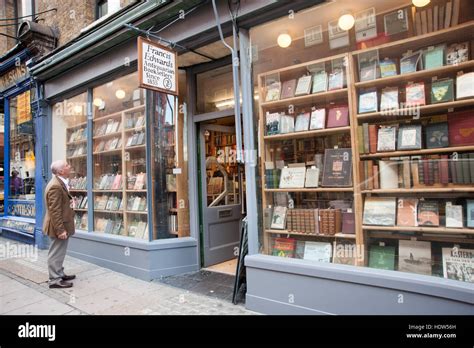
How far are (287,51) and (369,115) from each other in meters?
1.54

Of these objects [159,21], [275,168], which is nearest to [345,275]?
[275,168]

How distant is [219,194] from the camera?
6223 millimetres

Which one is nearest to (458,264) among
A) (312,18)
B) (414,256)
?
(414,256)

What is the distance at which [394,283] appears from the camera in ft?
10.5

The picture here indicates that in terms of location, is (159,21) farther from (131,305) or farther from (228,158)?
(131,305)

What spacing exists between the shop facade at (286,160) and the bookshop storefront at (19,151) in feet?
7.98

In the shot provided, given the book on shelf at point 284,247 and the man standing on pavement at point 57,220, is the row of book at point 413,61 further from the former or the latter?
the man standing on pavement at point 57,220

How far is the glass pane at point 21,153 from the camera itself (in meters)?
8.62

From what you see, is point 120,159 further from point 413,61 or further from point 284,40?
point 413,61

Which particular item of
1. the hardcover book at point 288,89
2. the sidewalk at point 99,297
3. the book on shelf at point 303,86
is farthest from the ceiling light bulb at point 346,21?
the sidewalk at point 99,297

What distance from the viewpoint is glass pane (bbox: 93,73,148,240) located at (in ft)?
20.3

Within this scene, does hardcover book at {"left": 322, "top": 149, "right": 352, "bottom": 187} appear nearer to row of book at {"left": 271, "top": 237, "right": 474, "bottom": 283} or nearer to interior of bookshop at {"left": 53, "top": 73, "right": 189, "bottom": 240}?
row of book at {"left": 271, "top": 237, "right": 474, "bottom": 283}

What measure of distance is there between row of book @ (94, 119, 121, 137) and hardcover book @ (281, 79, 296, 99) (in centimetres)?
379

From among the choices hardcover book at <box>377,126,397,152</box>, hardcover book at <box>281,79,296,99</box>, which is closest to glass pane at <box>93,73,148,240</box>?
hardcover book at <box>281,79,296,99</box>
